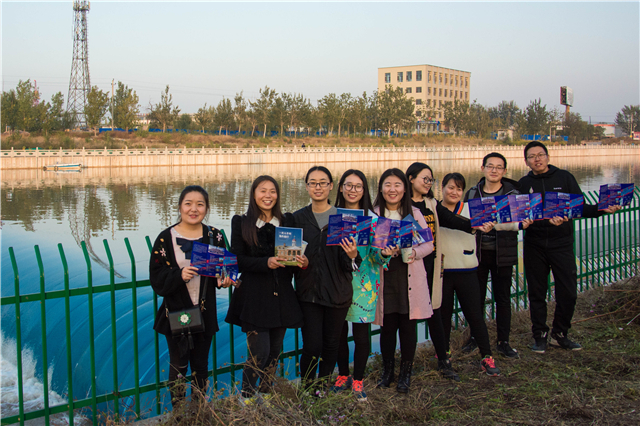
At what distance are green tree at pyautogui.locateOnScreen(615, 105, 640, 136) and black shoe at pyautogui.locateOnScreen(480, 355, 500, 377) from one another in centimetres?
11613

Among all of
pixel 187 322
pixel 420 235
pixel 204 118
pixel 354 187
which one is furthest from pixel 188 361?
pixel 204 118

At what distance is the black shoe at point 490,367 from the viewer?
370 centimetres

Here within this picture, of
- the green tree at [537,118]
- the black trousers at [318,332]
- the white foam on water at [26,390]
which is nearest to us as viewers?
the black trousers at [318,332]

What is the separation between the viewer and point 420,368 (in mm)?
3943

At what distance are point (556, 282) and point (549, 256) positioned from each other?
0.79 feet

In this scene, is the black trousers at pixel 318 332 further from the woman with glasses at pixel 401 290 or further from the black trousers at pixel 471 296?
the black trousers at pixel 471 296

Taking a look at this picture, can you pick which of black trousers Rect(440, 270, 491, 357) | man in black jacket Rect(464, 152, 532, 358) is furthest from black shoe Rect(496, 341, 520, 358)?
black trousers Rect(440, 270, 491, 357)

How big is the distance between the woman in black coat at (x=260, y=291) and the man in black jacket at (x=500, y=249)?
1.73 meters

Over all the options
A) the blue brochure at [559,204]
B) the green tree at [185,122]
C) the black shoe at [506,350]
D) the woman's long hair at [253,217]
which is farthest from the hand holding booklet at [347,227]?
the green tree at [185,122]

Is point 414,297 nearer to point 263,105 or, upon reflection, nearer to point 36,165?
point 36,165

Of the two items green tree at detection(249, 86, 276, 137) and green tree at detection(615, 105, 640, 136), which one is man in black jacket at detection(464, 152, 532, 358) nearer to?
green tree at detection(249, 86, 276, 137)

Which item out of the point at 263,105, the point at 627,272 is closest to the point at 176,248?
the point at 627,272

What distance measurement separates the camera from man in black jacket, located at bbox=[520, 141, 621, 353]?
13.7 ft


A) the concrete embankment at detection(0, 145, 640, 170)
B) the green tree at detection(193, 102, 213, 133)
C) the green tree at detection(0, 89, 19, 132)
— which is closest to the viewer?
the concrete embankment at detection(0, 145, 640, 170)
